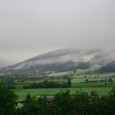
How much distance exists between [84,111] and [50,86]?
8727cm

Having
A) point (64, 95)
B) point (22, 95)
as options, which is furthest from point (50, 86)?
point (64, 95)

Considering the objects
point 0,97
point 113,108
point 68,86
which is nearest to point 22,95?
point 68,86

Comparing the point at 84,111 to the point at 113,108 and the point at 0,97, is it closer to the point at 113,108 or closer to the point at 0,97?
the point at 113,108

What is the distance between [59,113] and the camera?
83125 millimetres

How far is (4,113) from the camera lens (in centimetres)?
8356

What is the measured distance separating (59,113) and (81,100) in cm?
672

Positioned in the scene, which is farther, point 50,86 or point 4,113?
point 50,86

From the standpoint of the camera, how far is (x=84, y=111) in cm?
8362

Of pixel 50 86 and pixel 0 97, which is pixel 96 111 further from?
pixel 50 86

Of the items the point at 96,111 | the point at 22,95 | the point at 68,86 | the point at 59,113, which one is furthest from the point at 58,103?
the point at 68,86

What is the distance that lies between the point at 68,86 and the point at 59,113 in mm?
81124

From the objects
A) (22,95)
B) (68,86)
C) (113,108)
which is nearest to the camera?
(113,108)

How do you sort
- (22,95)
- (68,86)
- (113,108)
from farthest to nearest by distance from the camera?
(68,86), (22,95), (113,108)

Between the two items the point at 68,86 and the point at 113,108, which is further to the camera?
the point at 68,86
